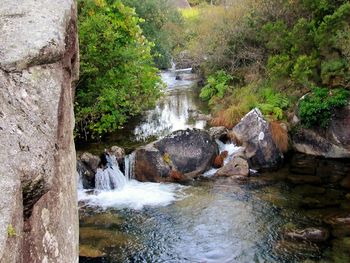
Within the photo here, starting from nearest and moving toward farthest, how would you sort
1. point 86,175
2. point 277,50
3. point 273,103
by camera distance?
point 86,175, point 273,103, point 277,50

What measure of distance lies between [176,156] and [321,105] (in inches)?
253

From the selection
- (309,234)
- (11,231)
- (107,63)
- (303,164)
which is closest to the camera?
(11,231)

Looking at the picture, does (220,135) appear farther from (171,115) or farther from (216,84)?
(216,84)

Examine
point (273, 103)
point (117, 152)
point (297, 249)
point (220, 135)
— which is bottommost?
point (297, 249)

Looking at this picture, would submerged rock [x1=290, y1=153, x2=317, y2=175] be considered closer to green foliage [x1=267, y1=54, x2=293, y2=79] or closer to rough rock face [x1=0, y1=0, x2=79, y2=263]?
green foliage [x1=267, y1=54, x2=293, y2=79]

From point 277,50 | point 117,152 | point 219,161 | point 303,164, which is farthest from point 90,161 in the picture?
point 277,50

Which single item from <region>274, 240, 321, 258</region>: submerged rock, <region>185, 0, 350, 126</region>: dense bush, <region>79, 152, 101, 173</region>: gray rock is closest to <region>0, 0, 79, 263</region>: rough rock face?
<region>274, 240, 321, 258</region>: submerged rock

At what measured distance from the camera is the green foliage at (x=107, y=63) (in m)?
15.4

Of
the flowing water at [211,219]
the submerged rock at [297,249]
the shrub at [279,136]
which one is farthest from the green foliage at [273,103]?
the submerged rock at [297,249]

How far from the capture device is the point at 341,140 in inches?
687

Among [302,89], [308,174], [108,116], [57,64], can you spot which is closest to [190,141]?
[108,116]

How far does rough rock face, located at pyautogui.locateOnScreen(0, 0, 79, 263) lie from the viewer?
152 inches

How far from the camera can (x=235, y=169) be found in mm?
16500

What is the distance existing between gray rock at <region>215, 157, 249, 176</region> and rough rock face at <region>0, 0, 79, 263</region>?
1147 cm
